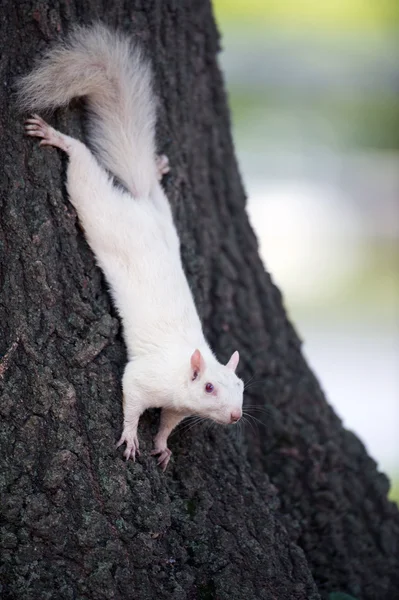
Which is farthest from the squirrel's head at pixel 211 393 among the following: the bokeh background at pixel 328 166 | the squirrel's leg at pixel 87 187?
the bokeh background at pixel 328 166

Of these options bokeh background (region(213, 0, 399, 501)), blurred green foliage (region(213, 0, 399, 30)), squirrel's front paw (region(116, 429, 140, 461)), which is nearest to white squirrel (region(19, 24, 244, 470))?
squirrel's front paw (region(116, 429, 140, 461))

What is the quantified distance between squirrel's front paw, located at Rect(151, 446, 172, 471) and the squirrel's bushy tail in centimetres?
80

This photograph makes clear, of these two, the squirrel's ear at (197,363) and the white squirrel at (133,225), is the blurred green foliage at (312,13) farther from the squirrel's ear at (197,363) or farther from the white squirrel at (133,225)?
the squirrel's ear at (197,363)

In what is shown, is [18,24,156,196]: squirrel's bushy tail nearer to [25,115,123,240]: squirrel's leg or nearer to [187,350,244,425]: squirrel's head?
[25,115,123,240]: squirrel's leg

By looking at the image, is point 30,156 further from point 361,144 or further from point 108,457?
point 361,144

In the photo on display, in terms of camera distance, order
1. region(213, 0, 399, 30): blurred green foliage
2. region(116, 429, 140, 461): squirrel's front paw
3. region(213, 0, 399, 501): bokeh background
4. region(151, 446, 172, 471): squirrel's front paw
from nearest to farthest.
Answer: region(116, 429, 140, 461): squirrel's front paw < region(151, 446, 172, 471): squirrel's front paw < region(213, 0, 399, 501): bokeh background < region(213, 0, 399, 30): blurred green foliage

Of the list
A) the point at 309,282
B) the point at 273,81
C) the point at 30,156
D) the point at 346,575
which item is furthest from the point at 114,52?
the point at 273,81

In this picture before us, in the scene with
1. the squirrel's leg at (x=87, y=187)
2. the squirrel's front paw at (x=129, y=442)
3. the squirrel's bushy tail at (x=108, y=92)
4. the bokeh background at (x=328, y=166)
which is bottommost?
the squirrel's front paw at (x=129, y=442)

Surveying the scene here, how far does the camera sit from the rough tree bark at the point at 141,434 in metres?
2.04

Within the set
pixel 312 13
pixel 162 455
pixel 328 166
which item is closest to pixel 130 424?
pixel 162 455

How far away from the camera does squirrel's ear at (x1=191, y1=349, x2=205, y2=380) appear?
2.29 m

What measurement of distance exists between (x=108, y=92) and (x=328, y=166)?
18.9ft

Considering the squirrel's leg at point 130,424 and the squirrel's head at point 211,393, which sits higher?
the squirrel's head at point 211,393

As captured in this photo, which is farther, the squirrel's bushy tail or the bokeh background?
the bokeh background
